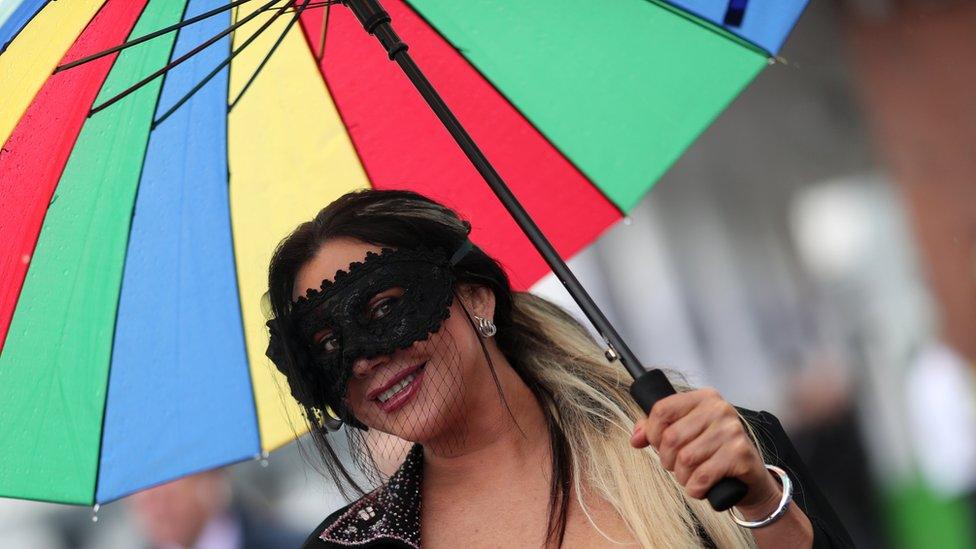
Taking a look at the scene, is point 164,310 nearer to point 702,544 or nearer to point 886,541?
point 702,544

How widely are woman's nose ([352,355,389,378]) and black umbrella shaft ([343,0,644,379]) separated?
0.39 meters

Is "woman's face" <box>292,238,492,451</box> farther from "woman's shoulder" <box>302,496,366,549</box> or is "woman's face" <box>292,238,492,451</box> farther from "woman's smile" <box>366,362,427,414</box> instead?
"woman's shoulder" <box>302,496,366,549</box>

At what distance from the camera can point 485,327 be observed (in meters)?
2.47

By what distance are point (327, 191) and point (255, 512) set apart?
436 centimetres

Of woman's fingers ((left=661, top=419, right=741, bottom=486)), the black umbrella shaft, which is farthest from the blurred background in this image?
woman's fingers ((left=661, top=419, right=741, bottom=486))

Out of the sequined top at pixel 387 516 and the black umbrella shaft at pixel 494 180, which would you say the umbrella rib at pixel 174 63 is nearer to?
the black umbrella shaft at pixel 494 180

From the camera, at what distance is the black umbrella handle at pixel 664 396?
175cm

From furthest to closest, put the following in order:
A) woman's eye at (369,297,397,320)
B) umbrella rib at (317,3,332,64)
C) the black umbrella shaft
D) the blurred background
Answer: the blurred background, umbrella rib at (317,3,332,64), woman's eye at (369,297,397,320), the black umbrella shaft

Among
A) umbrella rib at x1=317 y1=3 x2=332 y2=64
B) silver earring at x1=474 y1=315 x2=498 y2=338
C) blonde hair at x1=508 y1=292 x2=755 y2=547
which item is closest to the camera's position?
blonde hair at x1=508 y1=292 x2=755 y2=547

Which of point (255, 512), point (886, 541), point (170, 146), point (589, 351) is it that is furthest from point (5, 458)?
point (886, 541)

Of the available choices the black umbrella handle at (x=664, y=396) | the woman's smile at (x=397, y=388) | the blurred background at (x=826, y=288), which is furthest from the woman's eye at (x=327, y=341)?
the blurred background at (x=826, y=288)

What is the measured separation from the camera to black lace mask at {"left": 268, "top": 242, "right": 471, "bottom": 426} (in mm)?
2250

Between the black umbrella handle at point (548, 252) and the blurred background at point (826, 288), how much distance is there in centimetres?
443

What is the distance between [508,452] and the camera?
94.3 inches
